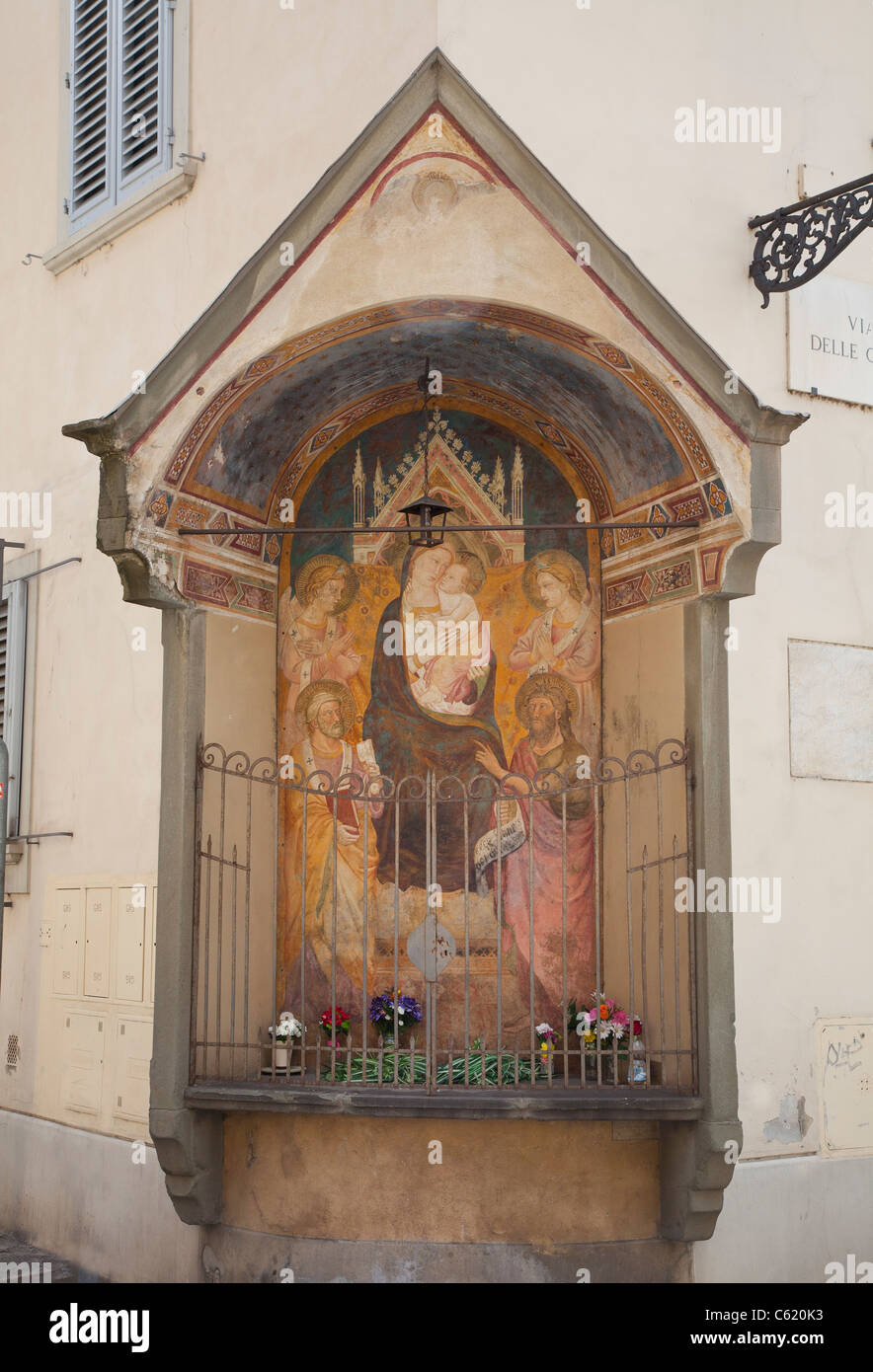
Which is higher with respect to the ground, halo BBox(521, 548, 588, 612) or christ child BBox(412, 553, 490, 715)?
halo BBox(521, 548, 588, 612)

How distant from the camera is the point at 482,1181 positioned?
22.5 feet

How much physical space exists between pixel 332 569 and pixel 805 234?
288 centimetres

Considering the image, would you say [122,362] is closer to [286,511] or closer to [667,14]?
[286,511]

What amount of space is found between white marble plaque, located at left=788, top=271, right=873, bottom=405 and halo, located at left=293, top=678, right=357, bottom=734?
9.09 ft

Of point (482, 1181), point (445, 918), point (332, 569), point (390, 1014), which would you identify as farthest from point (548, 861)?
point (332, 569)

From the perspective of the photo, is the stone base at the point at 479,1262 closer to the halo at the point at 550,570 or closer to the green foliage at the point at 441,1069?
the green foliage at the point at 441,1069

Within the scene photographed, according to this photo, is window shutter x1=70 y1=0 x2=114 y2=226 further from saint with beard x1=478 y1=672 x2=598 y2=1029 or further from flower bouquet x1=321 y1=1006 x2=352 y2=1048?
flower bouquet x1=321 y1=1006 x2=352 y2=1048

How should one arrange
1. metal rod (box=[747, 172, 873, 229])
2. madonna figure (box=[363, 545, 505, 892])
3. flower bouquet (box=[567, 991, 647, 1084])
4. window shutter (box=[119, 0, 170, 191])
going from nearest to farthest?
flower bouquet (box=[567, 991, 647, 1084]), metal rod (box=[747, 172, 873, 229]), madonna figure (box=[363, 545, 505, 892]), window shutter (box=[119, 0, 170, 191])

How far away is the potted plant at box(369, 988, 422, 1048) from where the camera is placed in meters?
7.38

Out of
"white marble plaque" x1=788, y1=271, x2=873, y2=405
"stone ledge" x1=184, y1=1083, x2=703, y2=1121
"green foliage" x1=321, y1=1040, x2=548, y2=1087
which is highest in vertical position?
"white marble plaque" x1=788, y1=271, x2=873, y2=405

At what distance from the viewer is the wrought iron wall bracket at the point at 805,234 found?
7.21 metres

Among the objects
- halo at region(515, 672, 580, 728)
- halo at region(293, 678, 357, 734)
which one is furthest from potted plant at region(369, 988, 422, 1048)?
halo at region(515, 672, 580, 728)

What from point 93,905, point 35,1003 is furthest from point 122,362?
point 35,1003

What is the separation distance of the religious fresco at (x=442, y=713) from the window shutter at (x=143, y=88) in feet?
8.39
